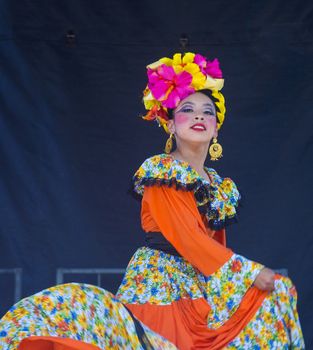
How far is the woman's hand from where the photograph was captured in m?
4.37

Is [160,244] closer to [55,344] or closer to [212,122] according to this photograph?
[212,122]

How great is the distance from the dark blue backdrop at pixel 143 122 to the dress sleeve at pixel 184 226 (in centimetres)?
132

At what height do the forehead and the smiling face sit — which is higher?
the forehead

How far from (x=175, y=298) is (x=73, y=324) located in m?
0.75

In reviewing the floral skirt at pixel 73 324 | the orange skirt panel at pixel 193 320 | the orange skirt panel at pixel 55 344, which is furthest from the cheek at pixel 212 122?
the orange skirt panel at pixel 55 344

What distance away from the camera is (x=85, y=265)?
6125mm

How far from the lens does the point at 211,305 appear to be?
4.55m

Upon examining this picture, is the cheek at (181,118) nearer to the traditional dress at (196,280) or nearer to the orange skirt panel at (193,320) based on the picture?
the traditional dress at (196,280)

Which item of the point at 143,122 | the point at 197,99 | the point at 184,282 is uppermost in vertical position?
the point at 143,122

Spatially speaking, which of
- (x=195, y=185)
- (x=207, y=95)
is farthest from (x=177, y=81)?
(x=195, y=185)

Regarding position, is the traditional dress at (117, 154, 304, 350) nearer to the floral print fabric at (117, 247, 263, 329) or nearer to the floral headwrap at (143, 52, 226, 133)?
the floral print fabric at (117, 247, 263, 329)

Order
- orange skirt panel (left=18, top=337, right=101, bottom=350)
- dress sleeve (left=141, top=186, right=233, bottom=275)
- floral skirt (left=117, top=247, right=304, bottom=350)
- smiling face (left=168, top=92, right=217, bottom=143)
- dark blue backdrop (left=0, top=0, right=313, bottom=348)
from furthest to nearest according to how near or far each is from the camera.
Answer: dark blue backdrop (left=0, top=0, right=313, bottom=348)
smiling face (left=168, top=92, right=217, bottom=143)
dress sleeve (left=141, top=186, right=233, bottom=275)
floral skirt (left=117, top=247, right=304, bottom=350)
orange skirt panel (left=18, top=337, right=101, bottom=350)

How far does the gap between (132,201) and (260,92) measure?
0.94m

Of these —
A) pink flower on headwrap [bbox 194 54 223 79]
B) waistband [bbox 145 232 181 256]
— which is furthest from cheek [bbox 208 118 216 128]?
waistband [bbox 145 232 181 256]
